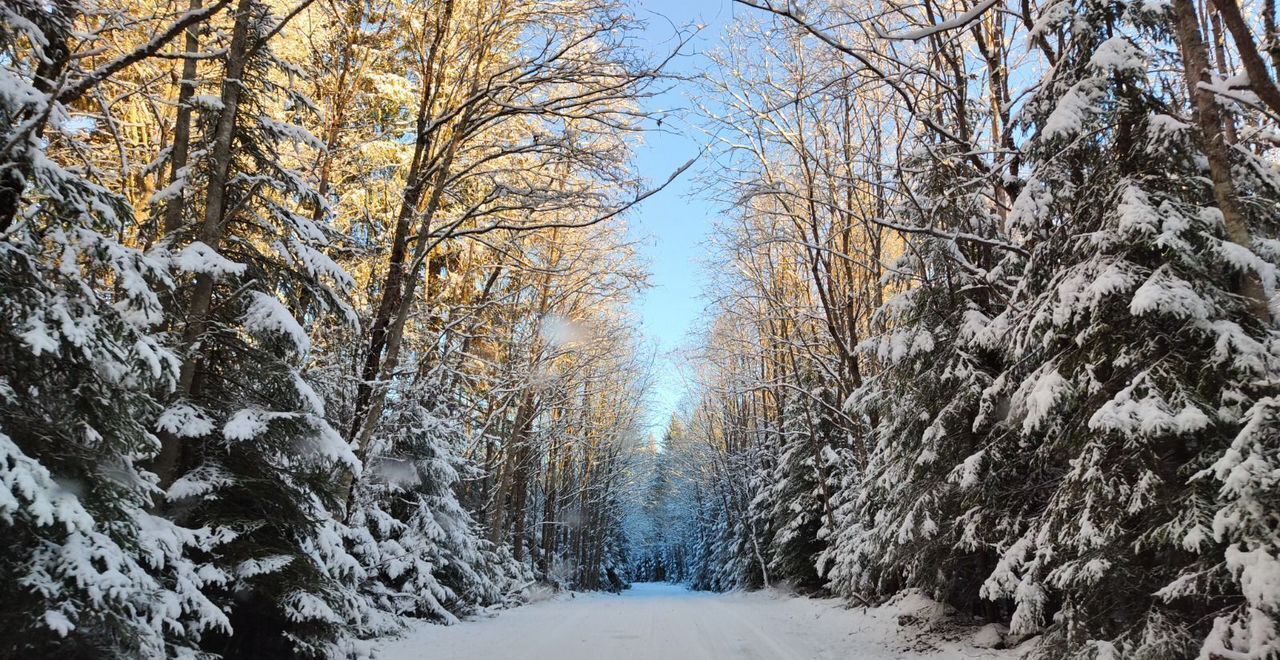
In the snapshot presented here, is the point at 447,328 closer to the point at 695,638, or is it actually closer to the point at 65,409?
the point at 65,409

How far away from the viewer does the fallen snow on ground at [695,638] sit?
8.38m

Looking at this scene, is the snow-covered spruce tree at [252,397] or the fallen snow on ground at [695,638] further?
the fallen snow on ground at [695,638]

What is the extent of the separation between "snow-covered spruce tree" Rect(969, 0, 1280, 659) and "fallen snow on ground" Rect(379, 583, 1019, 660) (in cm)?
261

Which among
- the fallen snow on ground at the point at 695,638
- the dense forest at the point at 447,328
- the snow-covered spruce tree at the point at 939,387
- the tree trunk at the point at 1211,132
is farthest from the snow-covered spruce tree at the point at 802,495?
the tree trunk at the point at 1211,132

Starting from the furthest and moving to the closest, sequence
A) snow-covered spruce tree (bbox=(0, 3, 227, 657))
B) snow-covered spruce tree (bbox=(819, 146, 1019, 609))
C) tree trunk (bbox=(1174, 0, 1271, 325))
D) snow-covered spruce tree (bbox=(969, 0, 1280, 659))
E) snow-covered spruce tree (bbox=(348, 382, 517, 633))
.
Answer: snow-covered spruce tree (bbox=(348, 382, 517, 633))
snow-covered spruce tree (bbox=(819, 146, 1019, 609))
snow-covered spruce tree (bbox=(969, 0, 1280, 659))
tree trunk (bbox=(1174, 0, 1271, 325))
snow-covered spruce tree (bbox=(0, 3, 227, 657))

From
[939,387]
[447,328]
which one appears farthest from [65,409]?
[939,387]

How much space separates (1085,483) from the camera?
5254 mm

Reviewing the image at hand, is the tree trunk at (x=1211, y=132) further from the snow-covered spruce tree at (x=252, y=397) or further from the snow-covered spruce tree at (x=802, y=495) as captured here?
the snow-covered spruce tree at (x=802, y=495)

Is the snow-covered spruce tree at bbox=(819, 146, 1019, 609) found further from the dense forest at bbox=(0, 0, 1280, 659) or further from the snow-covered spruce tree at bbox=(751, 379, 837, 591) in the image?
the snow-covered spruce tree at bbox=(751, 379, 837, 591)

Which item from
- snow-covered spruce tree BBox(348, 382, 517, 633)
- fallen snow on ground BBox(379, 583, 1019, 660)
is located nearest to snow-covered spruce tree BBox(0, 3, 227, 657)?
fallen snow on ground BBox(379, 583, 1019, 660)

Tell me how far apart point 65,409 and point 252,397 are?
220cm

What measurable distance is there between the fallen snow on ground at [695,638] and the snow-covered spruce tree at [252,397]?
284 centimetres

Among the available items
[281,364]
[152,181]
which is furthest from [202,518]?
[152,181]

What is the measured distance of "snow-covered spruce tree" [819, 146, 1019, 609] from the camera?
8.01m
